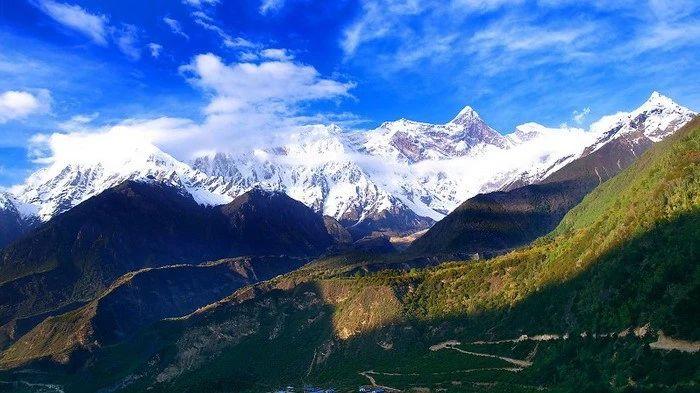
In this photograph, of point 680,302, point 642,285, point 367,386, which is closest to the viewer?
point 680,302

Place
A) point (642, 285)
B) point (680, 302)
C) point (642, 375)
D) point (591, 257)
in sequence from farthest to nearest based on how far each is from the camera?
point (591, 257) → point (642, 285) → point (680, 302) → point (642, 375)

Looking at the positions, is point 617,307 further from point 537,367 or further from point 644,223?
point 644,223

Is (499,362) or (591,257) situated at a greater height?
(591,257)

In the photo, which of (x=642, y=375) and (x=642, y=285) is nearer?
(x=642, y=375)

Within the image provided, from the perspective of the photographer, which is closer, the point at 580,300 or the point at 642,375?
the point at 642,375

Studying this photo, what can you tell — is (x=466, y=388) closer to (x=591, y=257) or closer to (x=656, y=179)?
(x=591, y=257)

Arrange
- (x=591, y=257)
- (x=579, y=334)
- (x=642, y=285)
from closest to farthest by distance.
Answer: (x=642, y=285) → (x=579, y=334) → (x=591, y=257)

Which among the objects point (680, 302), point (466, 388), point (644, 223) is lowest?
point (466, 388)

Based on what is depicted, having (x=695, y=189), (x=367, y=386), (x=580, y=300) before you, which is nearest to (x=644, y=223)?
(x=695, y=189)

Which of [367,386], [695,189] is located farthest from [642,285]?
[367,386]
